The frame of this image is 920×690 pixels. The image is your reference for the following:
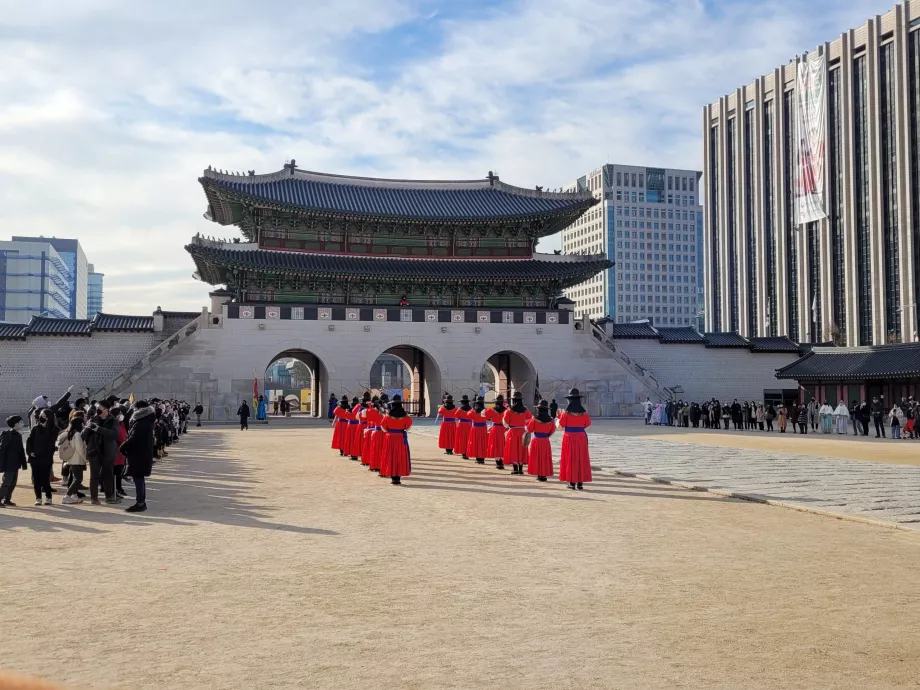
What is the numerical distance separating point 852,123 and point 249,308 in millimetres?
53787

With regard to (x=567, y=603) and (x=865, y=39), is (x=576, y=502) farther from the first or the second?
(x=865, y=39)

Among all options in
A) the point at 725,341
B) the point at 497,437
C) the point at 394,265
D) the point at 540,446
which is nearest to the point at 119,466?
the point at 540,446

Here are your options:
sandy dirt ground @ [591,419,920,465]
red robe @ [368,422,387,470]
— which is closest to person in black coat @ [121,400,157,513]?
red robe @ [368,422,387,470]

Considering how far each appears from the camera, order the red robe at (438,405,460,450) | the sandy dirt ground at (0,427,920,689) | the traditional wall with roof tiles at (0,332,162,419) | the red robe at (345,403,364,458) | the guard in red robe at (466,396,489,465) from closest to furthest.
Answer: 1. the sandy dirt ground at (0,427,920,689)
2. the guard in red robe at (466,396,489,465)
3. the red robe at (345,403,364,458)
4. the red robe at (438,405,460,450)
5. the traditional wall with roof tiles at (0,332,162,419)

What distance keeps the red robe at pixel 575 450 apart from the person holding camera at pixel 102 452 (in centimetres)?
702

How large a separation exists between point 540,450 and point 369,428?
13.2 ft

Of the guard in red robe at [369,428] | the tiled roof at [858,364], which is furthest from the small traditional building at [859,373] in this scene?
the guard in red robe at [369,428]

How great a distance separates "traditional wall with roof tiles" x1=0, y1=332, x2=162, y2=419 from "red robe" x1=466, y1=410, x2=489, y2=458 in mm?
25108

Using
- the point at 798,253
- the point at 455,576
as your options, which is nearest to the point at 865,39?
the point at 798,253

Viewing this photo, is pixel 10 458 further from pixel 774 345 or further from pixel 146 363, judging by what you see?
pixel 774 345

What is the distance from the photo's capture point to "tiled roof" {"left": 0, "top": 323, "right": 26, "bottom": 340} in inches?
1452

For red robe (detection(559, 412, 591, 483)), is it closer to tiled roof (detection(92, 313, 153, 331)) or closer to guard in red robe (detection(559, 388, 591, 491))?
guard in red robe (detection(559, 388, 591, 491))

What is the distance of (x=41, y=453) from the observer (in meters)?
12.2

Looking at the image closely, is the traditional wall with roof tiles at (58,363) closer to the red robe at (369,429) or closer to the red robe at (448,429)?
the red robe at (448,429)
